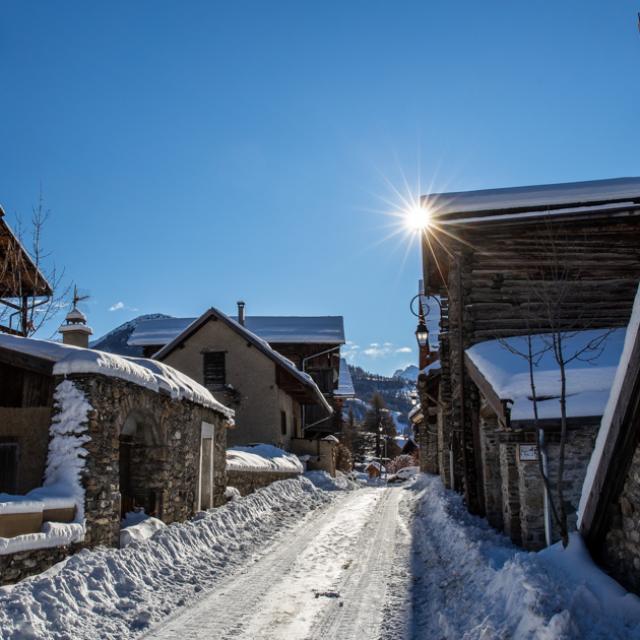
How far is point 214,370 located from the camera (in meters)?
25.9

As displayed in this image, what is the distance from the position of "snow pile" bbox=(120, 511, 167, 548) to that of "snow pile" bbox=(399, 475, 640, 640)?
4225 mm

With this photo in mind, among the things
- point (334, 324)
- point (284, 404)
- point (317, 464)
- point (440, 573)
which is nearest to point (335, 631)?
point (440, 573)

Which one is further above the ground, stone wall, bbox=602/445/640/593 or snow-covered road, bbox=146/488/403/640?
stone wall, bbox=602/445/640/593

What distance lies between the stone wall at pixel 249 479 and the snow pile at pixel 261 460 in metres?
0.10

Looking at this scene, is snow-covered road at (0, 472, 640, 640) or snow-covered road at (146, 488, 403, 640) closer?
snow-covered road at (0, 472, 640, 640)

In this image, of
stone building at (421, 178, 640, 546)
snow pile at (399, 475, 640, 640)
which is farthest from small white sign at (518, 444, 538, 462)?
stone building at (421, 178, 640, 546)

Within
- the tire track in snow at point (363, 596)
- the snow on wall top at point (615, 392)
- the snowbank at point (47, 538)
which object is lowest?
the tire track in snow at point (363, 596)

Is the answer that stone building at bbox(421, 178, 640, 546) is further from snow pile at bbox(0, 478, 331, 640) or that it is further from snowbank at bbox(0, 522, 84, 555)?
snowbank at bbox(0, 522, 84, 555)

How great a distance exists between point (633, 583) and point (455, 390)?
1007 centimetres

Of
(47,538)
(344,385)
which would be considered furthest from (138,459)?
(344,385)

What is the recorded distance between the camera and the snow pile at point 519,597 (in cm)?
471

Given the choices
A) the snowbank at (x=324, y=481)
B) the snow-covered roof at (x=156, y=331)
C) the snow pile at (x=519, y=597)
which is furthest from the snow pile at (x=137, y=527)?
the snow-covered roof at (x=156, y=331)

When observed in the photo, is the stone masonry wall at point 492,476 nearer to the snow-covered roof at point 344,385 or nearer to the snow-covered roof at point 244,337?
the snow-covered roof at point 244,337

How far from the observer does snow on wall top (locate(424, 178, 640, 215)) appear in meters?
13.7
